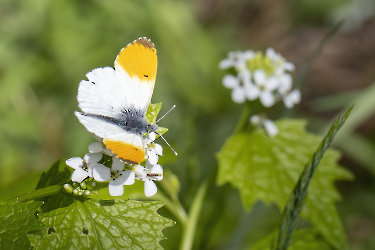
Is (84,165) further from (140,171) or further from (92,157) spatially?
(140,171)

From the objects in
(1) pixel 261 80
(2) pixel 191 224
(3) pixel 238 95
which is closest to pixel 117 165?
(2) pixel 191 224

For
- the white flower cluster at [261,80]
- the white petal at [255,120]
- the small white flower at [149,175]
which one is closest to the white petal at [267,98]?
the white flower cluster at [261,80]

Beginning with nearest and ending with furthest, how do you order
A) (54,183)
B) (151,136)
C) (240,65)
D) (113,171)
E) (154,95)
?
(113,171), (54,183), (151,136), (240,65), (154,95)

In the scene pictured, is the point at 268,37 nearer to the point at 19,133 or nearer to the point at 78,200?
the point at 19,133

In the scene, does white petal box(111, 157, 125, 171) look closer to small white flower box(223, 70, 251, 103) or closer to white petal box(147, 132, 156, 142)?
white petal box(147, 132, 156, 142)

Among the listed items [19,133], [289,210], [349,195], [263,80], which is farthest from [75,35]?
[349,195]

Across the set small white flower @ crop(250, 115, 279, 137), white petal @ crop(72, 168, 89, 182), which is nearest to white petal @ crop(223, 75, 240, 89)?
small white flower @ crop(250, 115, 279, 137)

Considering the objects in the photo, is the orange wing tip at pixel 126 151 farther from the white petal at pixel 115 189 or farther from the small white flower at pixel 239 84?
the small white flower at pixel 239 84
